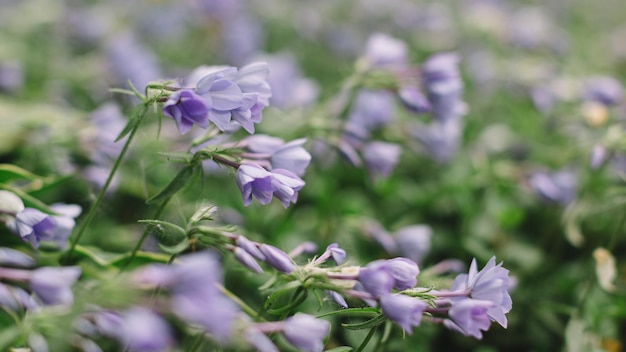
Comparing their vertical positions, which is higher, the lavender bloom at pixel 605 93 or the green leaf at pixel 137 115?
the green leaf at pixel 137 115

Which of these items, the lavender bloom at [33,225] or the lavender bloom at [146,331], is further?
the lavender bloom at [33,225]

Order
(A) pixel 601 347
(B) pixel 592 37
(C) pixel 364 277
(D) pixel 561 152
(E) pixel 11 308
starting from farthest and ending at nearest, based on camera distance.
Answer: (B) pixel 592 37 < (D) pixel 561 152 < (A) pixel 601 347 < (E) pixel 11 308 < (C) pixel 364 277

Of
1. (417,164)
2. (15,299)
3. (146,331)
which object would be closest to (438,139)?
(417,164)

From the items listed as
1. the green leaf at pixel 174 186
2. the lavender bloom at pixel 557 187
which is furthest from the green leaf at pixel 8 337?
the lavender bloom at pixel 557 187

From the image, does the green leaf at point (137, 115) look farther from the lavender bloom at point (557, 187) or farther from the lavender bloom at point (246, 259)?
the lavender bloom at point (557, 187)

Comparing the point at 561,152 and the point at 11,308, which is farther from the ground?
the point at 11,308

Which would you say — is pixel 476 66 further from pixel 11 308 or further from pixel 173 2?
pixel 11 308

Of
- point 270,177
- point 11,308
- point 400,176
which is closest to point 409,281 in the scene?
point 270,177

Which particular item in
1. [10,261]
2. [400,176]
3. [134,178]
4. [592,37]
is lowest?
[592,37]
